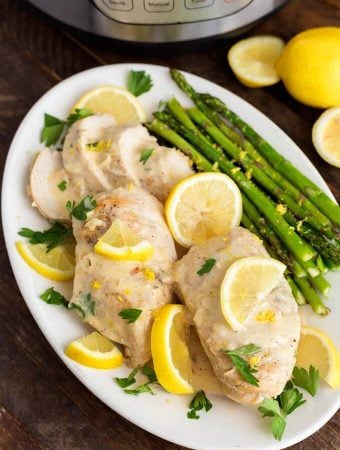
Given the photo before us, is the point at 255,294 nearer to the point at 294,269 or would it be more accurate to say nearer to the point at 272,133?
the point at 294,269

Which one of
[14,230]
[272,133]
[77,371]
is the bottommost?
[77,371]

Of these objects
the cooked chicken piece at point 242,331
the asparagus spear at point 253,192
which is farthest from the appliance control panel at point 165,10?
the cooked chicken piece at point 242,331

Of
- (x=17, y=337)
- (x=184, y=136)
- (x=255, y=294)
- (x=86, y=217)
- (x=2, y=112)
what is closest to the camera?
(x=255, y=294)

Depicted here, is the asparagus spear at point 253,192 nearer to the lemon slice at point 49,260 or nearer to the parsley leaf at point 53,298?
the lemon slice at point 49,260

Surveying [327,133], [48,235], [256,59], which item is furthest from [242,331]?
[256,59]

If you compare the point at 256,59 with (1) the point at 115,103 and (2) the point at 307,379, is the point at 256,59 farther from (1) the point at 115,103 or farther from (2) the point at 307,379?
(2) the point at 307,379

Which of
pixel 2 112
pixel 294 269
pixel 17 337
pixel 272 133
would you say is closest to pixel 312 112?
pixel 272 133

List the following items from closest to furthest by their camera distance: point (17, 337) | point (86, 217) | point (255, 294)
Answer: point (255, 294) → point (86, 217) → point (17, 337)
